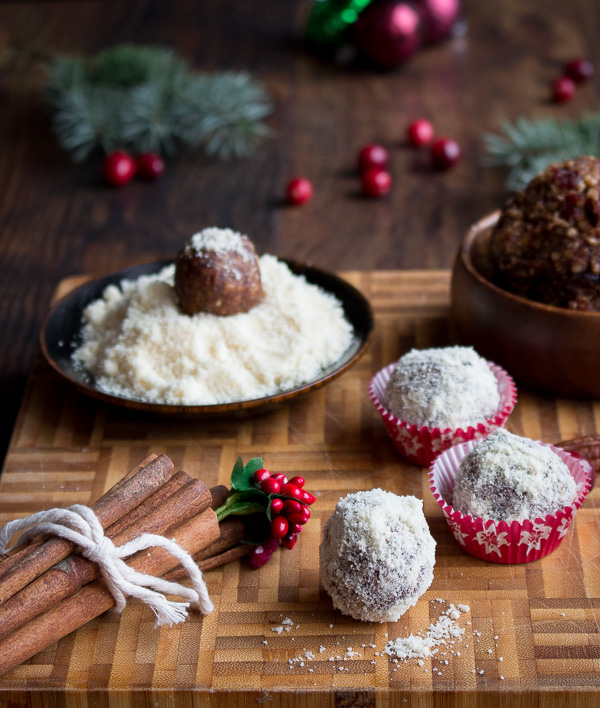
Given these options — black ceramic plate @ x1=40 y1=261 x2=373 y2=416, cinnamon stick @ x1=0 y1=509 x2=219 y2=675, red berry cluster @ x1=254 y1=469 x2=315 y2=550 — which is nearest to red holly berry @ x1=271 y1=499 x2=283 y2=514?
red berry cluster @ x1=254 y1=469 x2=315 y2=550

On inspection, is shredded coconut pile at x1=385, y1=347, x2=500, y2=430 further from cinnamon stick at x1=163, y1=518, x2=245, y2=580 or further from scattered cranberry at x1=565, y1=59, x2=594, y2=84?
scattered cranberry at x1=565, y1=59, x2=594, y2=84

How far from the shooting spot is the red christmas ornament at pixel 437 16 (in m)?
3.51

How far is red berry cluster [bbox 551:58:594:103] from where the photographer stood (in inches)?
132

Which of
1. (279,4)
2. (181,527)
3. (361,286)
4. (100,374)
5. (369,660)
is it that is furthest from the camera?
(279,4)

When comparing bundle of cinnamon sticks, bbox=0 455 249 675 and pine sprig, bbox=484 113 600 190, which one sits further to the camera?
pine sprig, bbox=484 113 600 190

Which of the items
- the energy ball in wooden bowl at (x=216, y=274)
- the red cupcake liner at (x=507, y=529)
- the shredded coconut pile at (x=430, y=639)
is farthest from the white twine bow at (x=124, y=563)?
the energy ball in wooden bowl at (x=216, y=274)

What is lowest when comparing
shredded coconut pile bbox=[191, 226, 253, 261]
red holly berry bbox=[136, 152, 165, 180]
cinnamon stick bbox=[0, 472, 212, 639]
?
red holly berry bbox=[136, 152, 165, 180]

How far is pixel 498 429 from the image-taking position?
5.09 ft

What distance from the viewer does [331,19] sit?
3566 millimetres

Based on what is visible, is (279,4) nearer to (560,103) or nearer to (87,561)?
(560,103)

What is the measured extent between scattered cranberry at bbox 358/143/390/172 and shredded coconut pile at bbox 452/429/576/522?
1.77m

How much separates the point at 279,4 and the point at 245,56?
1.98 ft

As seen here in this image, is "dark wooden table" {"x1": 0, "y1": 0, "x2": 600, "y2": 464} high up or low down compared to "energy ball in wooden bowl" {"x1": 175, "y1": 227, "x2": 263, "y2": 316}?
down

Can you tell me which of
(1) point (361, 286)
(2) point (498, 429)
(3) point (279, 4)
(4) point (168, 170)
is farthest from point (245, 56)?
(2) point (498, 429)
